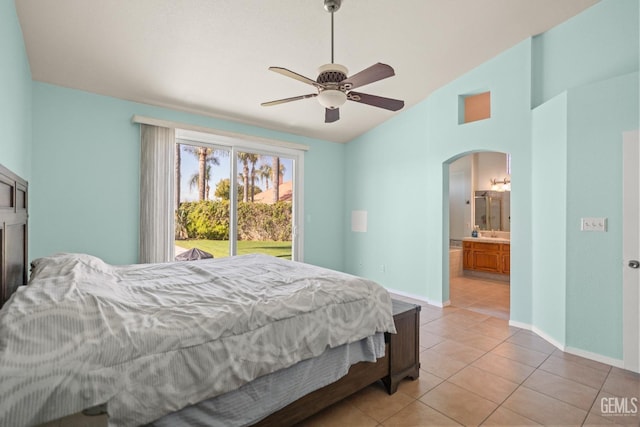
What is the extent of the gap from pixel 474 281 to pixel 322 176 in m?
3.61

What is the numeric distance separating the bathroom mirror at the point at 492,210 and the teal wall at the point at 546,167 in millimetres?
2642

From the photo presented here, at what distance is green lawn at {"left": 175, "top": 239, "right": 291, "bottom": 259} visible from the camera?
430 centimetres

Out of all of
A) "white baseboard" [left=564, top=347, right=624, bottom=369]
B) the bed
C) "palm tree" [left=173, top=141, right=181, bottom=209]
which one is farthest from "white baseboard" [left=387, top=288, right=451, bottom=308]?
"palm tree" [left=173, top=141, right=181, bottom=209]

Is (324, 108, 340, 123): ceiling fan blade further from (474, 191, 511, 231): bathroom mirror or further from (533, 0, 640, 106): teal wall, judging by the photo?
(474, 191, 511, 231): bathroom mirror

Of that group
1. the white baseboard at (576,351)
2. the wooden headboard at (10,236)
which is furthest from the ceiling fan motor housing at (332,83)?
the white baseboard at (576,351)

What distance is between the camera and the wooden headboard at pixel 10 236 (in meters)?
1.49

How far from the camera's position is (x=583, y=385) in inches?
90.3

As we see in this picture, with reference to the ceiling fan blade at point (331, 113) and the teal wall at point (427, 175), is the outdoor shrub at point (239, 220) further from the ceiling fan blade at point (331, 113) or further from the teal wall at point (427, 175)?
the ceiling fan blade at point (331, 113)

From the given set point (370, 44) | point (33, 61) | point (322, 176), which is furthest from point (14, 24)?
point (322, 176)

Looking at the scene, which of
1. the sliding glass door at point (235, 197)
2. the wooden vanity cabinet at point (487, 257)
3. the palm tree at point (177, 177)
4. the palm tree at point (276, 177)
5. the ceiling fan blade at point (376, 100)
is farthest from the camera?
the wooden vanity cabinet at point (487, 257)

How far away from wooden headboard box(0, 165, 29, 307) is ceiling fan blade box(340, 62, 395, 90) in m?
2.07

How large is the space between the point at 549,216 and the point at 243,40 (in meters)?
3.59

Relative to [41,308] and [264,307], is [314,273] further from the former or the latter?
[41,308]

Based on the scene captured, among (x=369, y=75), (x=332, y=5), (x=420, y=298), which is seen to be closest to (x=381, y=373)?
(x=369, y=75)
